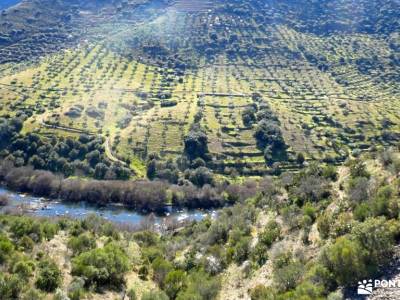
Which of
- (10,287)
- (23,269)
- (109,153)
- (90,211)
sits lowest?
(90,211)

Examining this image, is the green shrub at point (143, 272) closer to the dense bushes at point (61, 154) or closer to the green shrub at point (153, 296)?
the green shrub at point (153, 296)

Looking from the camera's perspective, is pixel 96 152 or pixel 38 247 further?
pixel 96 152

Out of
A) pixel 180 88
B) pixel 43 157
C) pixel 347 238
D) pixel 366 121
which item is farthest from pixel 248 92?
pixel 347 238

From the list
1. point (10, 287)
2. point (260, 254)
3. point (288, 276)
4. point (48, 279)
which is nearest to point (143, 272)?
point (260, 254)

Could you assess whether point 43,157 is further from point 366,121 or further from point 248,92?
point 366,121

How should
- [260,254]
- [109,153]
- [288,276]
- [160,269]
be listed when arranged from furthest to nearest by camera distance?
[109,153]
[160,269]
[260,254]
[288,276]

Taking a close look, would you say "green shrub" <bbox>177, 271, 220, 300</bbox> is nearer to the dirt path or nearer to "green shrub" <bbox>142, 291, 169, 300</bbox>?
"green shrub" <bbox>142, 291, 169, 300</bbox>

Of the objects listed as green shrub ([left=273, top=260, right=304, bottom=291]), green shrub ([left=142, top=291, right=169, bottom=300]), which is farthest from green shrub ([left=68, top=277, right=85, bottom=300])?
Answer: green shrub ([left=273, top=260, right=304, bottom=291])

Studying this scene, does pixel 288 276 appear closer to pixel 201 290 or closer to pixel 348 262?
pixel 348 262
